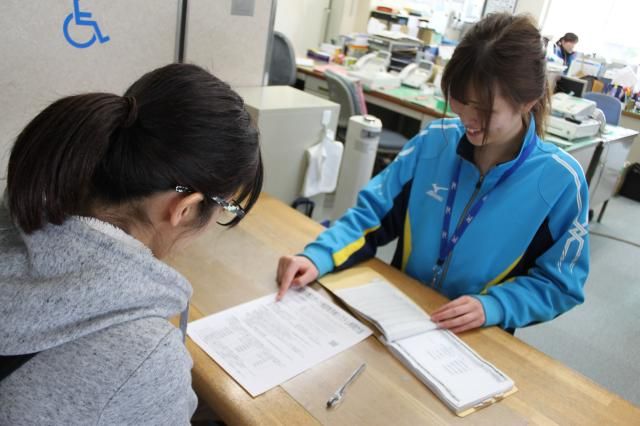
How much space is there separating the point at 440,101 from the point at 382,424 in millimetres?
2902

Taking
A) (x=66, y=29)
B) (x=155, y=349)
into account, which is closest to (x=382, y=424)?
(x=155, y=349)

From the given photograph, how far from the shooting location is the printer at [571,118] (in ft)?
9.69

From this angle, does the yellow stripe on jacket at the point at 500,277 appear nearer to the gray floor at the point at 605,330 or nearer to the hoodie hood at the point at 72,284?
the hoodie hood at the point at 72,284

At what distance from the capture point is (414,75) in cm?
395

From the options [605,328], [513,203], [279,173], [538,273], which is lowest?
[605,328]

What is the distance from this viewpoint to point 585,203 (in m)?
1.16

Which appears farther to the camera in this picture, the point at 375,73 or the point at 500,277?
the point at 375,73

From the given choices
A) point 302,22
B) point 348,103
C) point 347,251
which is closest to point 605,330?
point 348,103

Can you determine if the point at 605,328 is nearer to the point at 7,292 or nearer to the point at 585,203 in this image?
the point at 585,203

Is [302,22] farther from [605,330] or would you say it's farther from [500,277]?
[500,277]

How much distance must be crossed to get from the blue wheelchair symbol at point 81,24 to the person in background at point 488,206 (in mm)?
864

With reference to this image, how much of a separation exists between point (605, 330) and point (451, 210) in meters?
1.86

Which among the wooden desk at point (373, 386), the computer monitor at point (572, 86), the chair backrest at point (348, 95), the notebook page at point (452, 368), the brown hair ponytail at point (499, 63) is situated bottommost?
the wooden desk at point (373, 386)

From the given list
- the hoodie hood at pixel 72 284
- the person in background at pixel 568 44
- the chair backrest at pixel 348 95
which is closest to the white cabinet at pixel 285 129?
the chair backrest at pixel 348 95
